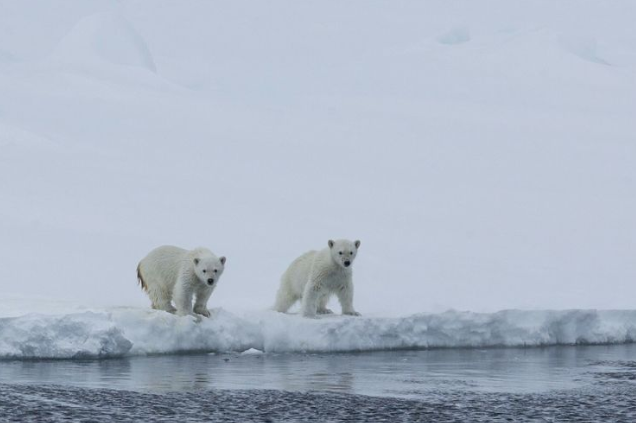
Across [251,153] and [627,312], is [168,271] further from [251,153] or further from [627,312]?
[251,153]

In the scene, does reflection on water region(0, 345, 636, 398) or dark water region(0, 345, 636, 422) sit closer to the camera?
dark water region(0, 345, 636, 422)

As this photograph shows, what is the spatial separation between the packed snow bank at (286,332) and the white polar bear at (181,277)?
0.34m

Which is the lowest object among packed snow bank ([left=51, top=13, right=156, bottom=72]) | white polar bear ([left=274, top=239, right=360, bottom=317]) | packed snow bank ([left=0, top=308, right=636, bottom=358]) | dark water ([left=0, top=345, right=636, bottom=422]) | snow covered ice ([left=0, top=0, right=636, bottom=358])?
dark water ([left=0, top=345, right=636, bottom=422])

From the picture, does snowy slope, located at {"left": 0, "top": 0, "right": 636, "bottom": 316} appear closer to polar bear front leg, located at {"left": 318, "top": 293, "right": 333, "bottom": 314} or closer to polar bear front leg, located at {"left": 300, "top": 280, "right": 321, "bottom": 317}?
polar bear front leg, located at {"left": 300, "top": 280, "right": 321, "bottom": 317}

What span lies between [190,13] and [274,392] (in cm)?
4651

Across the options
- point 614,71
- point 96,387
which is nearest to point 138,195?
point 96,387

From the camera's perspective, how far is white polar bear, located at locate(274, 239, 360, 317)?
1453cm

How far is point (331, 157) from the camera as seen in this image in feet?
98.7

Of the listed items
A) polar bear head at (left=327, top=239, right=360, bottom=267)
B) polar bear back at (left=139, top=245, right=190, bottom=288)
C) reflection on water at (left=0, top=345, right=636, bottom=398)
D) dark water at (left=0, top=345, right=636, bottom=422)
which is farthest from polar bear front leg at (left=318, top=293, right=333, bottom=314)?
polar bear back at (left=139, top=245, right=190, bottom=288)

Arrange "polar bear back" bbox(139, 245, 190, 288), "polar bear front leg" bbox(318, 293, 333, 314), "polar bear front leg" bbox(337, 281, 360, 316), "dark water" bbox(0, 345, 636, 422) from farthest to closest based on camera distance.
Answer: "polar bear front leg" bbox(318, 293, 333, 314) < "polar bear front leg" bbox(337, 281, 360, 316) < "polar bear back" bbox(139, 245, 190, 288) < "dark water" bbox(0, 345, 636, 422)

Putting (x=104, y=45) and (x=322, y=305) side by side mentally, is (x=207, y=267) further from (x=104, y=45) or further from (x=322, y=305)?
(x=104, y=45)

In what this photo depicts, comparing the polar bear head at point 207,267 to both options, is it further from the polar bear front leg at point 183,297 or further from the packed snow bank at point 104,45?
Answer: the packed snow bank at point 104,45

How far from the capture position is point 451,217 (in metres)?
24.9

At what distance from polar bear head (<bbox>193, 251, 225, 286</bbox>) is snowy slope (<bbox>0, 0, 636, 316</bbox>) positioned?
875 millimetres
